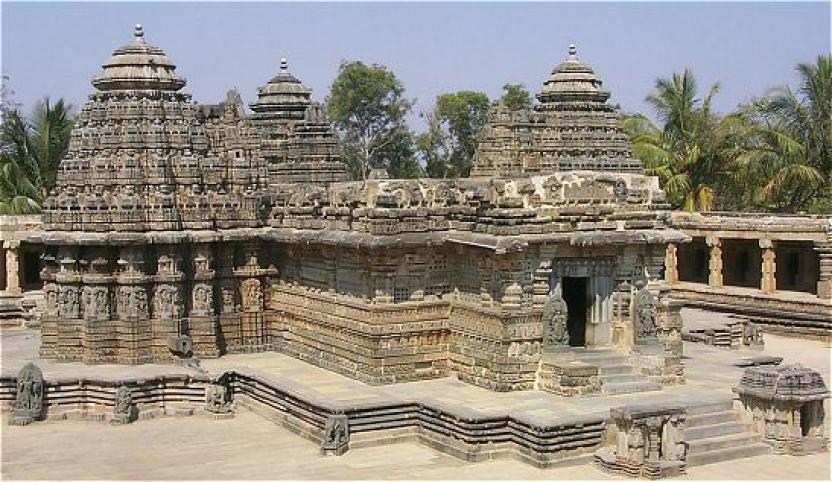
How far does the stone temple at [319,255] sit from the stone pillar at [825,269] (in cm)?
1176

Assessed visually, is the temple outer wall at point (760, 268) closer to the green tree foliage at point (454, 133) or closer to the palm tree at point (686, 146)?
the palm tree at point (686, 146)

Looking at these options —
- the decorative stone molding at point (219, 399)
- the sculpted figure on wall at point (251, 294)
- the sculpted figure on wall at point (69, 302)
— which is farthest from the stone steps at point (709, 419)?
the sculpted figure on wall at point (69, 302)

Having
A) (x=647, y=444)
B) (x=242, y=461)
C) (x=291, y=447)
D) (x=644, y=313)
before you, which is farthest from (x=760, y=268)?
(x=242, y=461)

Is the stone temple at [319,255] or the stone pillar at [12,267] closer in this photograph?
the stone temple at [319,255]

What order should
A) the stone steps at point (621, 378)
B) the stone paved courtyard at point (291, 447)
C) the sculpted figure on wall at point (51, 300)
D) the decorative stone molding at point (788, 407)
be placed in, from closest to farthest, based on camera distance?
the stone paved courtyard at point (291, 447) < the decorative stone molding at point (788, 407) < the stone steps at point (621, 378) < the sculpted figure on wall at point (51, 300)

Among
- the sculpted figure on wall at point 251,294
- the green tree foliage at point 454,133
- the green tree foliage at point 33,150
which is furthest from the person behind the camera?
the green tree foliage at point 454,133

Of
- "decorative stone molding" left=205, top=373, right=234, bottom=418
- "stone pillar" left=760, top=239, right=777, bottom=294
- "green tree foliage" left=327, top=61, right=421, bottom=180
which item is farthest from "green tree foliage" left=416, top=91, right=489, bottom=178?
"decorative stone molding" left=205, top=373, right=234, bottom=418

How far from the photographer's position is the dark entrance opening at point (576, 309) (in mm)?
20500

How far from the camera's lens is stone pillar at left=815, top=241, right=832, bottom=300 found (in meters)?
30.9

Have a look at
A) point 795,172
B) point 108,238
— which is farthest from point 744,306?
point 108,238

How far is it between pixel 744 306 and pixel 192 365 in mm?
15563

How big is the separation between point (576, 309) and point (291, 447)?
516 cm

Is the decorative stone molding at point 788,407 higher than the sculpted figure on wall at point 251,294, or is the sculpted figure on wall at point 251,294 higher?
the sculpted figure on wall at point 251,294

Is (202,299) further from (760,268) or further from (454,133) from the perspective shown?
(454,133)
